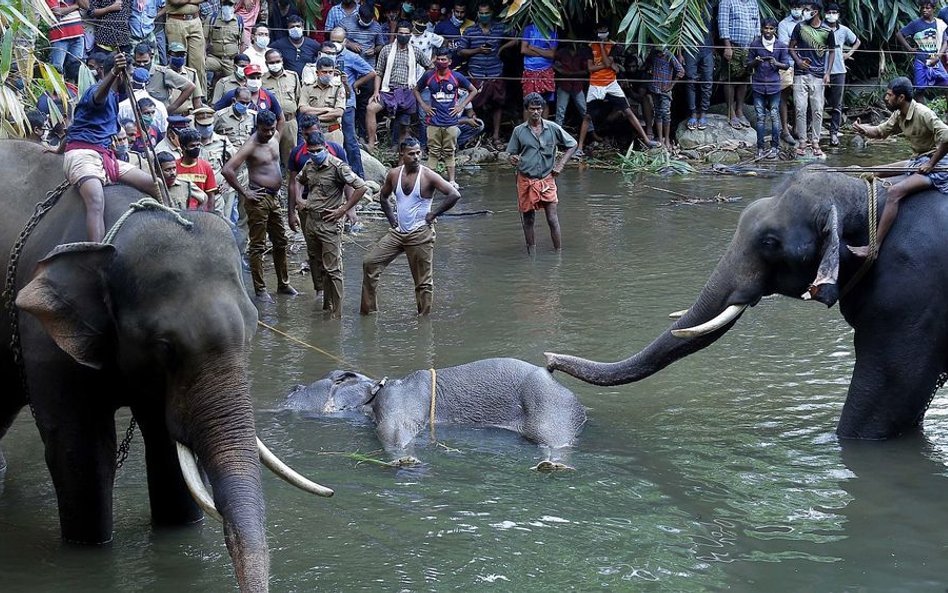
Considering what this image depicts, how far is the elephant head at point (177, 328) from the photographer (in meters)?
4.77

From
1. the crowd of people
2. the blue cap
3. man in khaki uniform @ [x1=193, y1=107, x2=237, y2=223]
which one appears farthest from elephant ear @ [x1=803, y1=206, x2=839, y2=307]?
the blue cap

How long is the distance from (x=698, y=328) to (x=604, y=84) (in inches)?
464

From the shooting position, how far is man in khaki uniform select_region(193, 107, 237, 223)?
11.6 meters

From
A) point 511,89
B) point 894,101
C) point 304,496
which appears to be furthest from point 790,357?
point 511,89

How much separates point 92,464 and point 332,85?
31.3ft

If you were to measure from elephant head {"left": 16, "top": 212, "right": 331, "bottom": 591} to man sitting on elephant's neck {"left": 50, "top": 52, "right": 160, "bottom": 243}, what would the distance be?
35 centimetres

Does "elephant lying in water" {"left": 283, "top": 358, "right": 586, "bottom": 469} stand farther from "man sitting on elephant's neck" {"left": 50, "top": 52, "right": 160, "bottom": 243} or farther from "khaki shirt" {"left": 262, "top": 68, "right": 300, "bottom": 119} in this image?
"khaki shirt" {"left": 262, "top": 68, "right": 300, "bottom": 119}

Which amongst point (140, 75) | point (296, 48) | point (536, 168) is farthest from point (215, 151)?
point (296, 48)

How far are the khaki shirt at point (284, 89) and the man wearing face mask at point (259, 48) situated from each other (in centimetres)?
20

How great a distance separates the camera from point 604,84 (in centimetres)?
1830

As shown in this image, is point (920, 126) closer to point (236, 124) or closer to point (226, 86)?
point (236, 124)

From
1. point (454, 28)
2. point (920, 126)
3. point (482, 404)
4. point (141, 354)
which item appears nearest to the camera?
point (141, 354)

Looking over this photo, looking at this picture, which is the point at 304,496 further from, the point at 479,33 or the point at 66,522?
the point at 479,33

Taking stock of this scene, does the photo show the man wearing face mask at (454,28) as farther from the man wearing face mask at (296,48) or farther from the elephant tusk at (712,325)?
the elephant tusk at (712,325)
